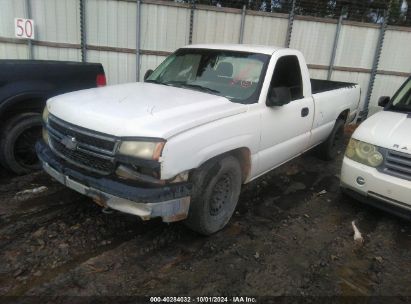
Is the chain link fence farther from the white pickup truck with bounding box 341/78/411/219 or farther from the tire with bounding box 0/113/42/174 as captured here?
the tire with bounding box 0/113/42/174

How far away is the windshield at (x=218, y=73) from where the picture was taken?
4119 millimetres

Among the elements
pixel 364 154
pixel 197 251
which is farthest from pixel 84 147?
pixel 364 154

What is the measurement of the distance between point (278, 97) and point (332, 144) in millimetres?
2968

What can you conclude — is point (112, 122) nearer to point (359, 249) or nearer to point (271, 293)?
point (271, 293)

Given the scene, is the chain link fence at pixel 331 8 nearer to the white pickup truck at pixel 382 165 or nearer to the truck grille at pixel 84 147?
the white pickup truck at pixel 382 165

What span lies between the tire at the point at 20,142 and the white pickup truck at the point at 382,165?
4.04 meters

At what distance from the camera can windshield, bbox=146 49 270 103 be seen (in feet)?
13.5

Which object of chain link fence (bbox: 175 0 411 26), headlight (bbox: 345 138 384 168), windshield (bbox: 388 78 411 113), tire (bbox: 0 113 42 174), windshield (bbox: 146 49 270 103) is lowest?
tire (bbox: 0 113 42 174)

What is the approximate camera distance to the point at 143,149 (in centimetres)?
294

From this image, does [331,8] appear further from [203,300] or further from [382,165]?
[203,300]

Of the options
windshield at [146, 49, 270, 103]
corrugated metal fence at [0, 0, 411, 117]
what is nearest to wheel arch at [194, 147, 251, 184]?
windshield at [146, 49, 270, 103]

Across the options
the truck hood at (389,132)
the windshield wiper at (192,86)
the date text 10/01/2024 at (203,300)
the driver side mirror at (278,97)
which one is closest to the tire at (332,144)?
the truck hood at (389,132)

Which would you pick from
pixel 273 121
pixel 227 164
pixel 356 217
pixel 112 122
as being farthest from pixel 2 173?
pixel 356 217

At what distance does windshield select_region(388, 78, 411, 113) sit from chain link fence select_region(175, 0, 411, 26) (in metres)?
5.70
